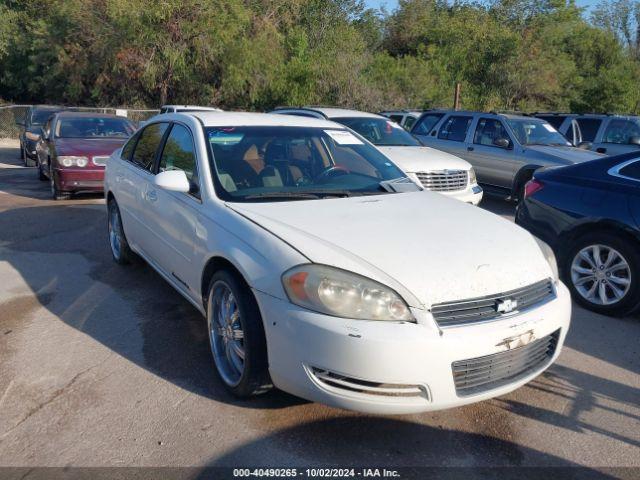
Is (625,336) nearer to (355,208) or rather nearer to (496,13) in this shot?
(355,208)

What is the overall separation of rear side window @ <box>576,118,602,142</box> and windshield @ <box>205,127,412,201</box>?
8930 mm

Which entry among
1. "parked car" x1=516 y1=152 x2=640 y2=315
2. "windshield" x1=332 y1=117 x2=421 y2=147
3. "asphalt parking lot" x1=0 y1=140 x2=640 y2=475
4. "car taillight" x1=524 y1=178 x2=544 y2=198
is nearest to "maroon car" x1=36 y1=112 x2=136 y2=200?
"windshield" x1=332 y1=117 x2=421 y2=147

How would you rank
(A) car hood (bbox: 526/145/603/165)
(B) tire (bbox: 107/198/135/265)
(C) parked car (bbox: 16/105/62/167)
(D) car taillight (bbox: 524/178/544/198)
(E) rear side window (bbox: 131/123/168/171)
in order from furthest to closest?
(C) parked car (bbox: 16/105/62/167)
(A) car hood (bbox: 526/145/603/165)
(B) tire (bbox: 107/198/135/265)
(D) car taillight (bbox: 524/178/544/198)
(E) rear side window (bbox: 131/123/168/171)

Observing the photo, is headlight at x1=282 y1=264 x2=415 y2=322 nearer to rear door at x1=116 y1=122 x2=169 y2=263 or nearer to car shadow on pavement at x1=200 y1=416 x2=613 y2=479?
car shadow on pavement at x1=200 y1=416 x2=613 y2=479

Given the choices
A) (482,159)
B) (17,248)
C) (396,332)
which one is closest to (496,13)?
(482,159)

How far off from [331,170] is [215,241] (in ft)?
4.31

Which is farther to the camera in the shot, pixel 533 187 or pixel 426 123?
pixel 426 123

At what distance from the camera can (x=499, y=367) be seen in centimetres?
304

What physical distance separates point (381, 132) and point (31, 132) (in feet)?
36.6

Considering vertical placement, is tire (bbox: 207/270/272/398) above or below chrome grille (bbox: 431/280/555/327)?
below

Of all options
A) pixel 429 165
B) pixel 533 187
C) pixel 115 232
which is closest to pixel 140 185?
pixel 115 232

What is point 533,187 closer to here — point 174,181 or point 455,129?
point 174,181

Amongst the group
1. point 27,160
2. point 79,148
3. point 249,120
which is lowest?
point 27,160

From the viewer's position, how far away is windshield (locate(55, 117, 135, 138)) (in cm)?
1116
